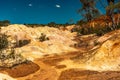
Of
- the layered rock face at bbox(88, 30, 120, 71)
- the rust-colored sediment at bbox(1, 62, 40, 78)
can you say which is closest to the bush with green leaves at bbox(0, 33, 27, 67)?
the rust-colored sediment at bbox(1, 62, 40, 78)

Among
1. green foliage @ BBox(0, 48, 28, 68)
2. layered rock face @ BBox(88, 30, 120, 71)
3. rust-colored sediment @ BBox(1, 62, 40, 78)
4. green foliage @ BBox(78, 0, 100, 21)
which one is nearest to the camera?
rust-colored sediment @ BBox(1, 62, 40, 78)

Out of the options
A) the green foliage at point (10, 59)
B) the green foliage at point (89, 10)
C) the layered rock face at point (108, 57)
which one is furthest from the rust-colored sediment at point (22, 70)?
the green foliage at point (89, 10)

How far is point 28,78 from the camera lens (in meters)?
17.4

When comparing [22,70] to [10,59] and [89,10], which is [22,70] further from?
[89,10]

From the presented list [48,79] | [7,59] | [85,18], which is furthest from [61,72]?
[85,18]

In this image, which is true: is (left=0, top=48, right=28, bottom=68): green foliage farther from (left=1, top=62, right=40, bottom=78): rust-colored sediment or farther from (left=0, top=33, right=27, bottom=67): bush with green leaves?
(left=1, top=62, right=40, bottom=78): rust-colored sediment

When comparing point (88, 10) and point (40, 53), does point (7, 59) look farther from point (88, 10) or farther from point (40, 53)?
point (88, 10)

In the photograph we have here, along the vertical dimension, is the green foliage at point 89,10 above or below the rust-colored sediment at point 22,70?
above

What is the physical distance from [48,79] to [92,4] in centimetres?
4949

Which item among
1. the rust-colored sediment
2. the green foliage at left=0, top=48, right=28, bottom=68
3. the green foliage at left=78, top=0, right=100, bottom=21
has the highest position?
the green foliage at left=78, top=0, right=100, bottom=21

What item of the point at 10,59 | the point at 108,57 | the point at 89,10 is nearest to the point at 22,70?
the point at 10,59

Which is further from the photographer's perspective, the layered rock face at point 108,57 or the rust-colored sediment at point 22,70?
the layered rock face at point 108,57

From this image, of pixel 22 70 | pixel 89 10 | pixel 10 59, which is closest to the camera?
pixel 22 70

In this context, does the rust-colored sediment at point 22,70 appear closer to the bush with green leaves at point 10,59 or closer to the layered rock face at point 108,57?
the bush with green leaves at point 10,59
